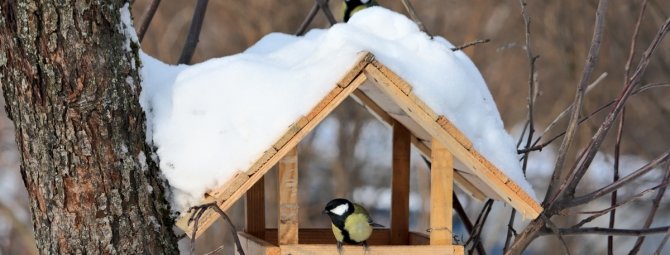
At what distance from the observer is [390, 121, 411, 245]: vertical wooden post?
261 cm

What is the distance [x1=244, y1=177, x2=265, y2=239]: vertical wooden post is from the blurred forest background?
15.8 feet

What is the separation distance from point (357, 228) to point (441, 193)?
0.80 feet

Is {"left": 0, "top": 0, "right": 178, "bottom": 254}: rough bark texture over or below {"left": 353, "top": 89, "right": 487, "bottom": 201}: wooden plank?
below

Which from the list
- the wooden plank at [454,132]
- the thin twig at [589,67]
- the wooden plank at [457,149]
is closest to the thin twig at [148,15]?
the wooden plank at [457,149]

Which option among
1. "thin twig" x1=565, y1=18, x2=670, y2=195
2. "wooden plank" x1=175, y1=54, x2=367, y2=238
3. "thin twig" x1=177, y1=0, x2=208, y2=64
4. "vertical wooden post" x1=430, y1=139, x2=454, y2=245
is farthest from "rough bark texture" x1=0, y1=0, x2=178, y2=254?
"thin twig" x1=565, y1=18, x2=670, y2=195

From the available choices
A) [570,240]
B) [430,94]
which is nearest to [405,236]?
[430,94]

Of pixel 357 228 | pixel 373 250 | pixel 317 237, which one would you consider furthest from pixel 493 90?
pixel 373 250

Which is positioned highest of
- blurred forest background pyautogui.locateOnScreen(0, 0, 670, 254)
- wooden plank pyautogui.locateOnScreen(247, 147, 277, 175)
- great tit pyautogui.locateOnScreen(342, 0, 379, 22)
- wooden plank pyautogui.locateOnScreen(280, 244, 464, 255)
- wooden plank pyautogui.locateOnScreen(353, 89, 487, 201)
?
blurred forest background pyautogui.locateOnScreen(0, 0, 670, 254)

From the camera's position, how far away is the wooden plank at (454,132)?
198 cm

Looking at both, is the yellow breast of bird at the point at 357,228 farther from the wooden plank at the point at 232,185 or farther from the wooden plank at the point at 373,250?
the wooden plank at the point at 232,185

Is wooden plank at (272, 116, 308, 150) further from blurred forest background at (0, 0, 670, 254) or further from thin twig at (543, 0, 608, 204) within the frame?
blurred forest background at (0, 0, 670, 254)

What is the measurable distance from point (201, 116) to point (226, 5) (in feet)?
20.9

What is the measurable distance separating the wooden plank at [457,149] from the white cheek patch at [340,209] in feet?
1.31

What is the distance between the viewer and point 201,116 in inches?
78.9
